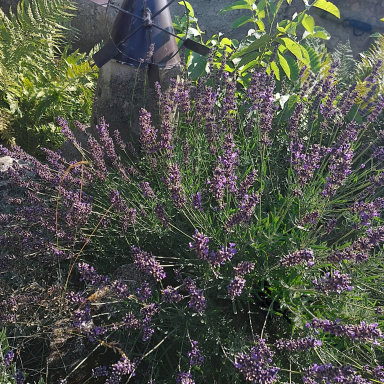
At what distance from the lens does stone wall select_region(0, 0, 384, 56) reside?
18.8 ft

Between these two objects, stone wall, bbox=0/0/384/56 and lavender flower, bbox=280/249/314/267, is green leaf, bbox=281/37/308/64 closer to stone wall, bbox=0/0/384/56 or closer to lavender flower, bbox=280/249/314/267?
stone wall, bbox=0/0/384/56

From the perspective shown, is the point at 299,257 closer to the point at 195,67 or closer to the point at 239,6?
the point at 195,67

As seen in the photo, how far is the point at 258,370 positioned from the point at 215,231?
0.86m

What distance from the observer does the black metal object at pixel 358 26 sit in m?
9.27

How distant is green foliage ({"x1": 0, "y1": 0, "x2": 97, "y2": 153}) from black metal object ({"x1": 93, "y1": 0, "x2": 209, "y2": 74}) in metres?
0.94

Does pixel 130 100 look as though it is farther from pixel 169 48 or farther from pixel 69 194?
pixel 69 194

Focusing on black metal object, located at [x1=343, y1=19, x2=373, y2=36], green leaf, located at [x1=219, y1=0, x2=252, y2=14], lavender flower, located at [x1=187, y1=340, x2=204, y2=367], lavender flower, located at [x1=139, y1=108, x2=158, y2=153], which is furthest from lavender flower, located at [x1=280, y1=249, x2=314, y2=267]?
black metal object, located at [x1=343, y1=19, x2=373, y2=36]

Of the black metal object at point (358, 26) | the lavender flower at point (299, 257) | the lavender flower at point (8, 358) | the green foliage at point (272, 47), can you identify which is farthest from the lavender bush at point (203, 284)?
the black metal object at point (358, 26)

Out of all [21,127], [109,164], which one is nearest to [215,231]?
[109,164]

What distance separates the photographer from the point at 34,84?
3.74m

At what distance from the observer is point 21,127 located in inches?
135

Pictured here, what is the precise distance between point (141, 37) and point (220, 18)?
199 inches

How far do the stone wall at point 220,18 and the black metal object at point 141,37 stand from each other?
0.25 m

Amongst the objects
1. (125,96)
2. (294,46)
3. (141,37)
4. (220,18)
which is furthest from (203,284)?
(220,18)
